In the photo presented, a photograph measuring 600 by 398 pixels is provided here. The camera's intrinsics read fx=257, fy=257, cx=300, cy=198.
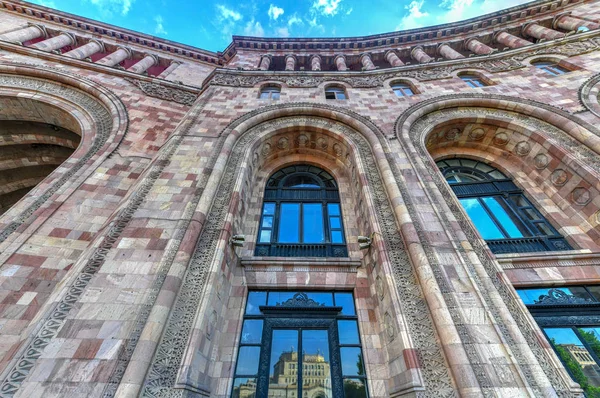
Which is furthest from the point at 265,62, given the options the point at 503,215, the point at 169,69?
the point at 503,215

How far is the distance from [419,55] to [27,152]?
77.0 ft

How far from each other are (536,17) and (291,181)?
23.8 m

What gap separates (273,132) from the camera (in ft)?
32.3

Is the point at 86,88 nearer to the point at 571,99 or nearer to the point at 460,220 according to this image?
the point at 460,220

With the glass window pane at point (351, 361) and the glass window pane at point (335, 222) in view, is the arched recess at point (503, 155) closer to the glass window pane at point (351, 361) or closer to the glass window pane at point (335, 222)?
the glass window pane at point (351, 361)

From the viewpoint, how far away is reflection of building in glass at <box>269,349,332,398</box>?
5.08 m

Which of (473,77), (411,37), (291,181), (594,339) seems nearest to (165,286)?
(291,181)

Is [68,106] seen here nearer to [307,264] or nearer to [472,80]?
[307,264]

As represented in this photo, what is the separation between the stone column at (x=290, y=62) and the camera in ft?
57.8

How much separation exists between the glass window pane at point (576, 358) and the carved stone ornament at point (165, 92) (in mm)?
15744

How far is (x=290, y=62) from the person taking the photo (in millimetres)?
18109

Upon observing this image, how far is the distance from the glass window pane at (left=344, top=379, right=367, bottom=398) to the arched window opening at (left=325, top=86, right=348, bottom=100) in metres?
10.8

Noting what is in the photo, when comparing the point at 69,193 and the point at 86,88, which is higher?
the point at 86,88

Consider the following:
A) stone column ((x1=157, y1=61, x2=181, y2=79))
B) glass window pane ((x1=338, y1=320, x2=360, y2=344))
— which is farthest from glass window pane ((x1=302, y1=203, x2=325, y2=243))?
stone column ((x1=157, y1=61, x2=181, y2=79))
